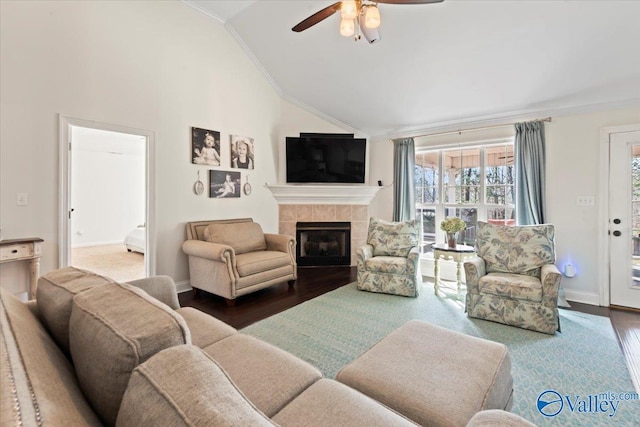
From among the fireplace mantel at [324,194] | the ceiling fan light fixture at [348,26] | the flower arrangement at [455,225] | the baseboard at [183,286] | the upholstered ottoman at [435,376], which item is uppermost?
the ceiling fan light fixture at [348,26]

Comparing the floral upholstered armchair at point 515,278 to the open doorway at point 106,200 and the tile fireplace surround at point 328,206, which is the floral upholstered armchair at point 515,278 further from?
the open doorway at point 106,200

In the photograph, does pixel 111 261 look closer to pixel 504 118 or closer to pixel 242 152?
pixel 242 152

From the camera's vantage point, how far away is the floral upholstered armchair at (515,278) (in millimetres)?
2703

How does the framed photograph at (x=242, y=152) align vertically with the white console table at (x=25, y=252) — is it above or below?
above

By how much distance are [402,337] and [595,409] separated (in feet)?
4.18

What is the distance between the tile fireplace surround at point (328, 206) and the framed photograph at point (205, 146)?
3.99ft

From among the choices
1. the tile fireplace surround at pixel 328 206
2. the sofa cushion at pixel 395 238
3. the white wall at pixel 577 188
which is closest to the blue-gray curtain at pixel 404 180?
the tile fireplace surround at pixel 328 206

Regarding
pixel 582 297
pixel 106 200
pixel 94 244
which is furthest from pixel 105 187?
pixel 582 297

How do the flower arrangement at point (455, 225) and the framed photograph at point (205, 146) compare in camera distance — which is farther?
the framed photograph at point (205, 146)

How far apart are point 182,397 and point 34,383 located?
283 mm

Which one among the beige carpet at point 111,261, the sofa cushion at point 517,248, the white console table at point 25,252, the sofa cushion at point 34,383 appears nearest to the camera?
the sofa cushion at point 34,383

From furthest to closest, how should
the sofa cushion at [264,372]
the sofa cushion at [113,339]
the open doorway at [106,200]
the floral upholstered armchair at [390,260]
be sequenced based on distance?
the open doorway at [106,200] → the floral upholstered armchair at [390,260] → the sofa cushion at [264,372] → the sofa cushion at [113,339]

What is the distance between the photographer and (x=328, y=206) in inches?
210

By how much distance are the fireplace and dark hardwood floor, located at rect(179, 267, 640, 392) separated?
678 millimetres
